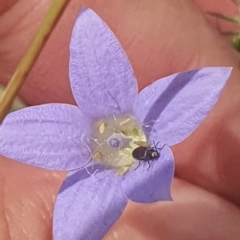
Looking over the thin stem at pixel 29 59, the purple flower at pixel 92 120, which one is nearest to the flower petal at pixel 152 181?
the purple flower at pixel 92 120

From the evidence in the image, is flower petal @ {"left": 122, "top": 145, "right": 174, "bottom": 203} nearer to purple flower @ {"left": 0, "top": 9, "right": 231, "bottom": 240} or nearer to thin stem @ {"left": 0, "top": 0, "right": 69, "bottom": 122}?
purple flower @ {"left": 0, "top": 9, "right": 231, "bottom": 240}

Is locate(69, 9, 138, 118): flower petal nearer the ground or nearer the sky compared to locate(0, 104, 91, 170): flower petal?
nearer the sky

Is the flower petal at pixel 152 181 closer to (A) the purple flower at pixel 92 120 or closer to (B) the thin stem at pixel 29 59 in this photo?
(A) the purple flower at pixel 92 120

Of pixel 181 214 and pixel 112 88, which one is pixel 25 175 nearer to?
pixel 181 214

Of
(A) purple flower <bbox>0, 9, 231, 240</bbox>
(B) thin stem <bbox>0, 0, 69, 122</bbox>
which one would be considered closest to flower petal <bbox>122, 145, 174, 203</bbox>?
(A) purple flower <bbox>0, 9, 231, 240</bbox>

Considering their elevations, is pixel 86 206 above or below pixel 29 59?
below
